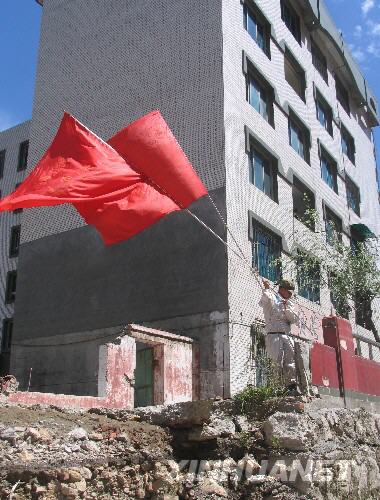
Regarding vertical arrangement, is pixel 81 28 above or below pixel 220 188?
above

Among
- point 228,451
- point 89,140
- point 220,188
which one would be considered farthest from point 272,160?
point 228,451

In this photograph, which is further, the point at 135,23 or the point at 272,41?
the point at 272,41

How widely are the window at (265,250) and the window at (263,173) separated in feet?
5.22

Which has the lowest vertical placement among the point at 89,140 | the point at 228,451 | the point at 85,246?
the point at 228,451

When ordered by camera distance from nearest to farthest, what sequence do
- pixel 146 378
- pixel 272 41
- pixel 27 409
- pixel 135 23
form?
pixel 27 409
pixel 146 378
pixel 135 23
pixel 272 41

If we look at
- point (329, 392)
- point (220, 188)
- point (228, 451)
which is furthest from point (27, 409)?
point (220, 188)

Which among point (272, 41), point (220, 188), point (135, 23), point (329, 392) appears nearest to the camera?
point (329, 392)

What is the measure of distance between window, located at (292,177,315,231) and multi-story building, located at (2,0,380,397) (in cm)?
9

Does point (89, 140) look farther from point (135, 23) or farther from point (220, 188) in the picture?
point (135, 23)

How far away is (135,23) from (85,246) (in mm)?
8352

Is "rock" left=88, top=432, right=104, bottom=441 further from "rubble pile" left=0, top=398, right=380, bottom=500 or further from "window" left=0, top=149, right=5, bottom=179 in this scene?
"window" left=0, top=149, right=5, bottom=179

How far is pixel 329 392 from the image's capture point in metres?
8.08

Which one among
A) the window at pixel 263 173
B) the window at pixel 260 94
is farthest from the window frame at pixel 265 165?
the window at pixel 260 94

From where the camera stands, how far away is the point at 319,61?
26094 mm
